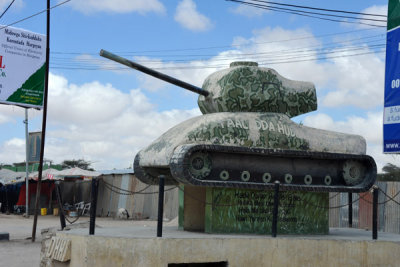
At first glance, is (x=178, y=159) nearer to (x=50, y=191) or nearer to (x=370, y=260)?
(x=370, y=260)

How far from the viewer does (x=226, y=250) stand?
10.2 meters

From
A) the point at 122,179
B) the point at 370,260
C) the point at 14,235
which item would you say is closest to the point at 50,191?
the point at 122,179

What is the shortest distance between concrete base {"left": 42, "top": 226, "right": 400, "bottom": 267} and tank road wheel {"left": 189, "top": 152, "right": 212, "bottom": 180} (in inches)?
46.2

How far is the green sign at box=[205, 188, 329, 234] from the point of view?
11.4 meters

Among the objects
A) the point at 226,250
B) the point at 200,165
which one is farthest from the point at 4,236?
the point at 226,250

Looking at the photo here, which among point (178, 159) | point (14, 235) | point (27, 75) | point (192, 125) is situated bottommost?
point (14, 235)

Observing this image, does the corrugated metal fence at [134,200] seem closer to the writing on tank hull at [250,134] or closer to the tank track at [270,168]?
the tank track at [270,168]

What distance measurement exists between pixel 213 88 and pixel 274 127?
165cm

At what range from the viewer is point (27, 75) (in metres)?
18.8

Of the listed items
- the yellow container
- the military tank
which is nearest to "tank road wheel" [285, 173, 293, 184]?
the military tank

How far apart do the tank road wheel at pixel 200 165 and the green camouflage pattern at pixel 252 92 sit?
4.97 ft

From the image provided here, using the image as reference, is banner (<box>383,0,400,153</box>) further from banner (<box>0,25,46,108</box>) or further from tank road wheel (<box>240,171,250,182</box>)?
banner (<box>0,25,46,108</box>)

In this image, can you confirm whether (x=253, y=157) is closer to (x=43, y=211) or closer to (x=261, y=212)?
(x=261, y=212)

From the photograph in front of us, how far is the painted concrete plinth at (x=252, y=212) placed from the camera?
1138cm
